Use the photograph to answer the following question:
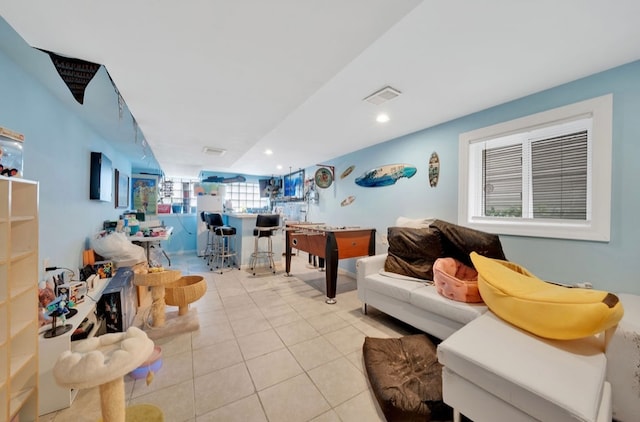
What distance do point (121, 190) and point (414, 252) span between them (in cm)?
546

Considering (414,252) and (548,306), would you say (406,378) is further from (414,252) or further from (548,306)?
(414,252)

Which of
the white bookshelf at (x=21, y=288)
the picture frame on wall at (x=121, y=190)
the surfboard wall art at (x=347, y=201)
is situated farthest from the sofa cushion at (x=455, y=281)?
the picture frame on wall at (x=121, y=190)

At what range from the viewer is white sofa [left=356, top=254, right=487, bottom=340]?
6.49ft

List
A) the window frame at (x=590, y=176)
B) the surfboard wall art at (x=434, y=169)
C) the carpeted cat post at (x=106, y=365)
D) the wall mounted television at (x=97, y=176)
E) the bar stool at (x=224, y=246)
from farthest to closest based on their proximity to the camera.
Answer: the bar stool at (x=224, y=246) < the surfboard wall art at (x=434, y=169) < the wall mounted television at (x=97, y=176) < the window frame at (x=590, y=176) < the carpeted cat post at (x=106, y=365)

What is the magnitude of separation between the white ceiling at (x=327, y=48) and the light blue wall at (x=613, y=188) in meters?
0.16

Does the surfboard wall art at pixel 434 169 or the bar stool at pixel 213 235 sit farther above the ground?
the surfboard wall art at pixel 434 169

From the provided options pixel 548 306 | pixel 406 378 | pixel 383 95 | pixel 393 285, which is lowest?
pixel 406 378

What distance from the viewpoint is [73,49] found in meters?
1.53

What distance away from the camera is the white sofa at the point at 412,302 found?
6.49 feet

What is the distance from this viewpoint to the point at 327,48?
156cm

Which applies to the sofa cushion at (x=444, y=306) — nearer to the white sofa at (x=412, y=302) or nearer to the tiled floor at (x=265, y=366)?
the white sofa at (x=412, y=302)

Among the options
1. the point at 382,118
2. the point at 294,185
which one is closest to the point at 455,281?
the point at 382,118

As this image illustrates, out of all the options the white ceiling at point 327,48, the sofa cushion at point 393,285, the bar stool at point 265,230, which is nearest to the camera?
the white ceiling at point 327,48

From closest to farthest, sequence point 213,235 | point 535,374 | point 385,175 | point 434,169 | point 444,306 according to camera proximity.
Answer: point 535,374
point 444,306
point 434,169
point 385,175
point 213,235
